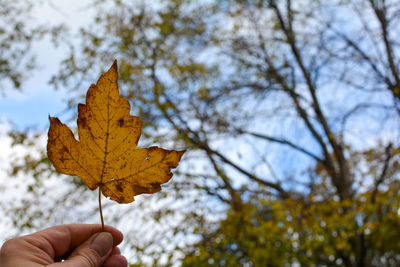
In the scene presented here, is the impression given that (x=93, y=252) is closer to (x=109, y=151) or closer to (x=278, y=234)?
(x=109, y=151)

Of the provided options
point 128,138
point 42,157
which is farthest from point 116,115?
point 42,157

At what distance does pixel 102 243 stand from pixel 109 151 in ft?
1.09

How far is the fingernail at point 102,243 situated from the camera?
1023 mm

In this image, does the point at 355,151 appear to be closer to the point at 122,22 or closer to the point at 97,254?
the point at 122,22

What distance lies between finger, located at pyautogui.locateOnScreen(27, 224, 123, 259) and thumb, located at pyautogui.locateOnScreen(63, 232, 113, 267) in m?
0.06

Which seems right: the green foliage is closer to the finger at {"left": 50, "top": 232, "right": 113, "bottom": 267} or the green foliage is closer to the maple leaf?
the finger at {"left": 50, "top": 232, "right": 113, "bottom": 267}

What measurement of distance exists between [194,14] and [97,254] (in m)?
5.27

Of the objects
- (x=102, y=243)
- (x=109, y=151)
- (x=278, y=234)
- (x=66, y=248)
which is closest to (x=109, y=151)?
(x=109, y=151)

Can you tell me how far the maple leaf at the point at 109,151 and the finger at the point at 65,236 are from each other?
27cm

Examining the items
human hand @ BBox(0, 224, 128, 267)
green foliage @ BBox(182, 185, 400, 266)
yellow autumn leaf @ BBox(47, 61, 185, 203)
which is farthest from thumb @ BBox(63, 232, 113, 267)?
green foliage @ BBox(182, 185, 400, 266)

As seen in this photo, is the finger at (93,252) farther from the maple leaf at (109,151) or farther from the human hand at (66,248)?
the maple leaf at (109,151)

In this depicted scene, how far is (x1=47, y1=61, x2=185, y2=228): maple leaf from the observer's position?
0.85m

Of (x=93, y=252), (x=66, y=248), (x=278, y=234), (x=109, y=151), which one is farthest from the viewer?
(x=278, y=234)

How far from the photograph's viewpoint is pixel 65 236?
43.3 inches
